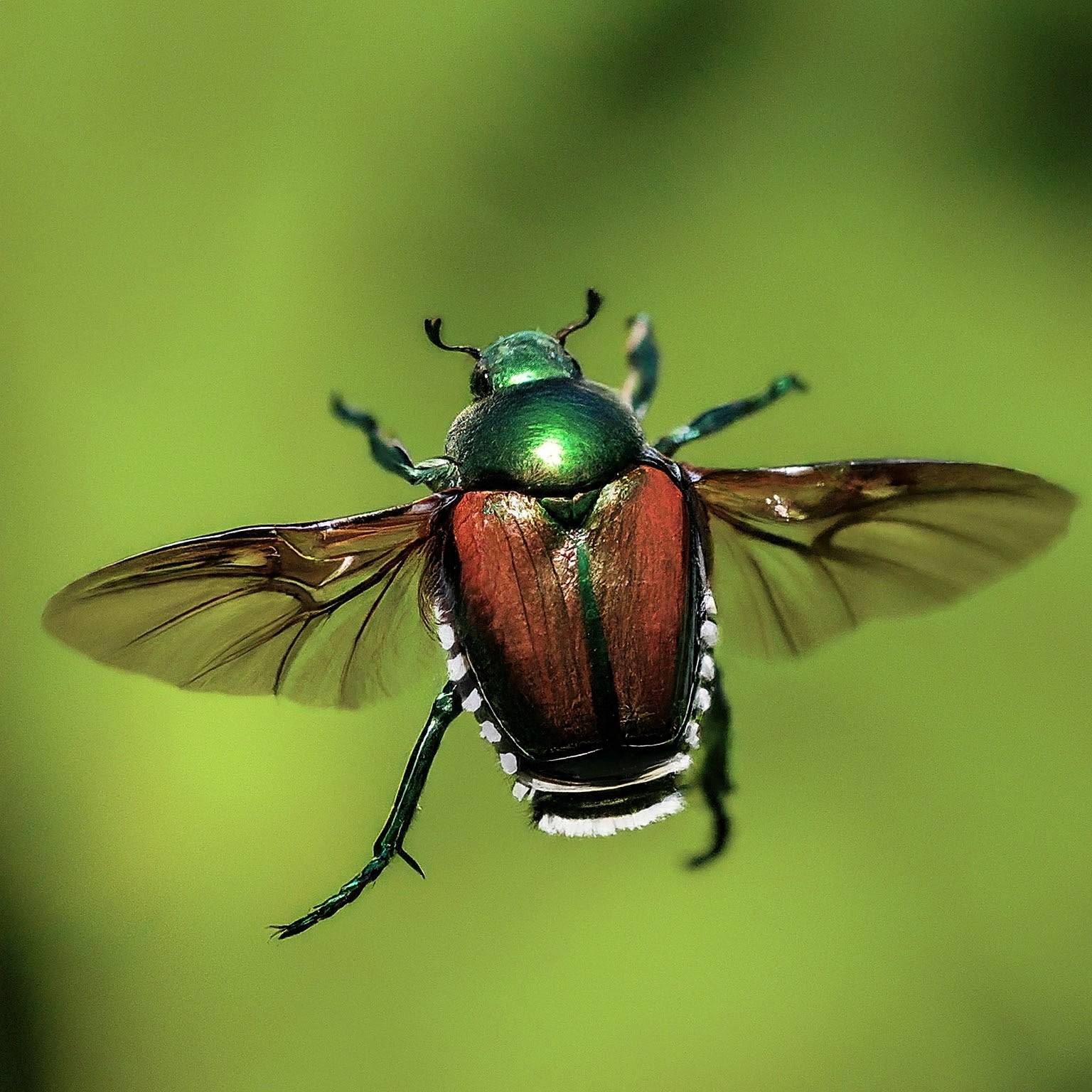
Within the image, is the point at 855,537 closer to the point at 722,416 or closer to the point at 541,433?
the point at 722,416

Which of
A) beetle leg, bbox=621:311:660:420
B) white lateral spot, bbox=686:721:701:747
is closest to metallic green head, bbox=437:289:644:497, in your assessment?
beetle leg, bbox=621:311:660:420

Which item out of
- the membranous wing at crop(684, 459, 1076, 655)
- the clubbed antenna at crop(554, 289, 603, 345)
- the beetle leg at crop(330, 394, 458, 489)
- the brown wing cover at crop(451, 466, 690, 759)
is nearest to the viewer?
the brown wing cover at crop(451, 466, 690, 759)

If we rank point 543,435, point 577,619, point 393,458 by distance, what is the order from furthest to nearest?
point 393,458 < point 543,435 < point 577,619

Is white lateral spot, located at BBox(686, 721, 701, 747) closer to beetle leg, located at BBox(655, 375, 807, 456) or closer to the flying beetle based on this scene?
the flying beetle

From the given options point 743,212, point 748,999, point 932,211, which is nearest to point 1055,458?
point 932,211

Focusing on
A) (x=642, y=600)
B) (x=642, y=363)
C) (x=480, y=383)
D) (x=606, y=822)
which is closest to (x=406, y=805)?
(x=606, y=822)

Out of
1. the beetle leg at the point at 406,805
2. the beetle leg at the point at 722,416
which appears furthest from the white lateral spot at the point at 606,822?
the beetle leg at the point at 722,416

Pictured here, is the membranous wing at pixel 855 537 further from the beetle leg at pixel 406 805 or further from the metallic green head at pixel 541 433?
the beetle leg at pixel 406 805
